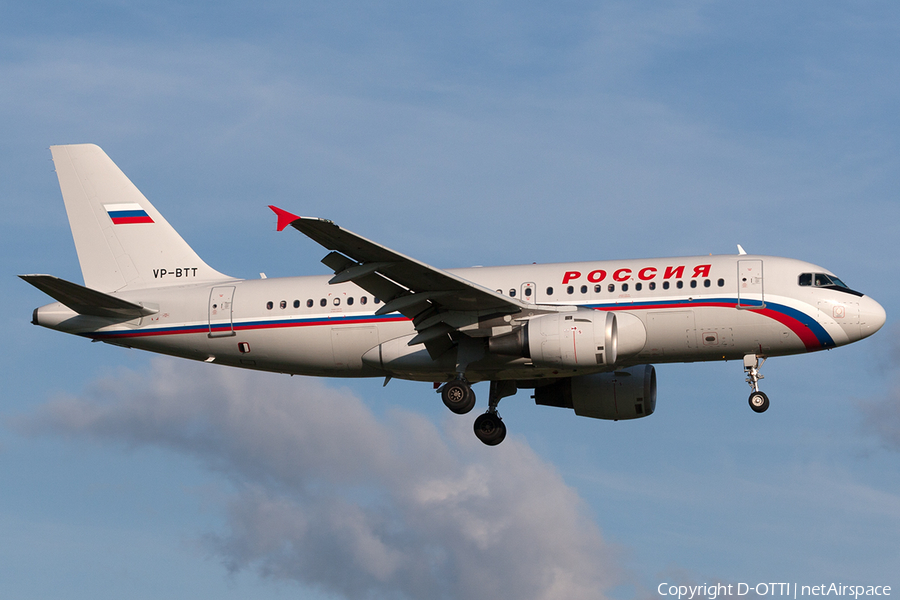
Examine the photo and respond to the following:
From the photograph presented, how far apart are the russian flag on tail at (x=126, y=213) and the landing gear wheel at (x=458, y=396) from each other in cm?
1315

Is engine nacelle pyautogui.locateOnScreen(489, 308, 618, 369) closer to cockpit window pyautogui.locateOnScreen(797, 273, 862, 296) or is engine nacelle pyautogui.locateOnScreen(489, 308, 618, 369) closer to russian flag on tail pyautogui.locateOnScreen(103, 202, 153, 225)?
cockpit window pyautogui.locateOnScreen(797, 273, 862, 296)

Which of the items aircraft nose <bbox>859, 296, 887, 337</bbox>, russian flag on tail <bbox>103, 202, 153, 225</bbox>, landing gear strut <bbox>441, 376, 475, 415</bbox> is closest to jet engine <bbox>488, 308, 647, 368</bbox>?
landing gear strut <bbox>441, 376, 475, 415</bbox>

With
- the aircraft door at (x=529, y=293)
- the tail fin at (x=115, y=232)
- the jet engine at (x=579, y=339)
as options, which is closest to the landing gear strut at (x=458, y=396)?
the jet engine at (x=579, y=339)

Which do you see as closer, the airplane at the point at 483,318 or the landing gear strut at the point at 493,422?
the airplane at the point at 483,318

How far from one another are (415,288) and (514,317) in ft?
9.76

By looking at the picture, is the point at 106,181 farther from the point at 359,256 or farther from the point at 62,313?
the point at 359,256

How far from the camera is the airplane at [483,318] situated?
31.4 m

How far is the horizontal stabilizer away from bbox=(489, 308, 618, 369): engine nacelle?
41.9 ft

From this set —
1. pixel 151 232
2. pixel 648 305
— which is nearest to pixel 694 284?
pixel 648 305

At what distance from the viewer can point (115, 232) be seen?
38.9 meters

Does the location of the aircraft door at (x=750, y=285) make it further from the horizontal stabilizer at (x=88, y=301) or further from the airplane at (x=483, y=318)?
the horizontal stabilizer at (x=88, y=301)

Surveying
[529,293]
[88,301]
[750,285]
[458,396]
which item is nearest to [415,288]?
[458,396]

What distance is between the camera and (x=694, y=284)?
3259 centimetres

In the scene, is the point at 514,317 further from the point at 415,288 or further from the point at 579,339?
the point at 415,288
